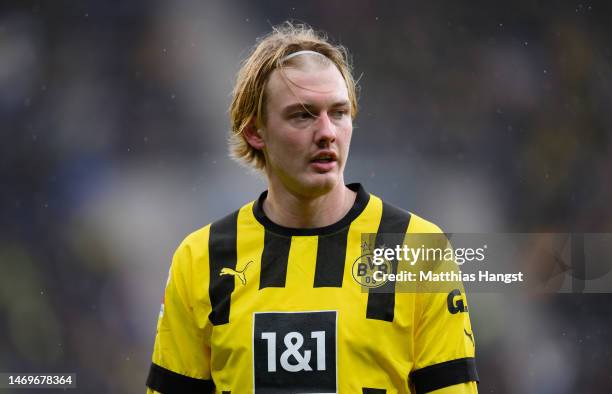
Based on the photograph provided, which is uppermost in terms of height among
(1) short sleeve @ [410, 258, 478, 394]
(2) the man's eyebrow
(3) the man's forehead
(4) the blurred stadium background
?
(4) the blurred stadium background

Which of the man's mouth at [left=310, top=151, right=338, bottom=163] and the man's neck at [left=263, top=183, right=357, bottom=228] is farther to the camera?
the man's neck at [left=263, top=183, right=357, bottom=228]

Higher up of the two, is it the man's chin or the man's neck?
the man's chin

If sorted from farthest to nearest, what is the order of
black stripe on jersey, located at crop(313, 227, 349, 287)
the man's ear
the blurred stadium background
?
the blurred stadium background
the man's ear
black stripe on jersey, located at crop(313, 227, 349, 287)

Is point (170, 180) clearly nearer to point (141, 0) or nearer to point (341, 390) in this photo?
point (141, 0)

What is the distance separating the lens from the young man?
6.85ft

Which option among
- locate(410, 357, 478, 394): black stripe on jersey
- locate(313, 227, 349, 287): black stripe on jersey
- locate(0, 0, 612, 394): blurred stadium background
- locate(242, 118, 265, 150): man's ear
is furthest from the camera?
locate(0, 0, 612, 394): blurred stadium background

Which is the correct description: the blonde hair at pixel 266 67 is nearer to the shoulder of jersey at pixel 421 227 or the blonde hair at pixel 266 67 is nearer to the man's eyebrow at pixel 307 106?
the man's eyebrow at pixel 307 106

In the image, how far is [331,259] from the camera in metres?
2.21

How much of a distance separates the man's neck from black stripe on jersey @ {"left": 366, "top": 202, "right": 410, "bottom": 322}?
0.34 ft

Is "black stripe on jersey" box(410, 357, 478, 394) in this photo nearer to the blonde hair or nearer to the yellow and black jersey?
the yellow and black jersey

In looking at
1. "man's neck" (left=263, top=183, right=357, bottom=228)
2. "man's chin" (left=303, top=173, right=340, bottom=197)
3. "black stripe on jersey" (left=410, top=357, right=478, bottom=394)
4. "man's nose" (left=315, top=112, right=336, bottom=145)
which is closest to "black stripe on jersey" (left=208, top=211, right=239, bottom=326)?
"man's neck" (left=263, top=183, right=357, bottom=228)

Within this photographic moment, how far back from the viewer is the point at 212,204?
19.1ft

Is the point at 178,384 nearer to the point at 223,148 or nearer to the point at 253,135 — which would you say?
the point at 253,135

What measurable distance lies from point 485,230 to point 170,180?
2098 mm
